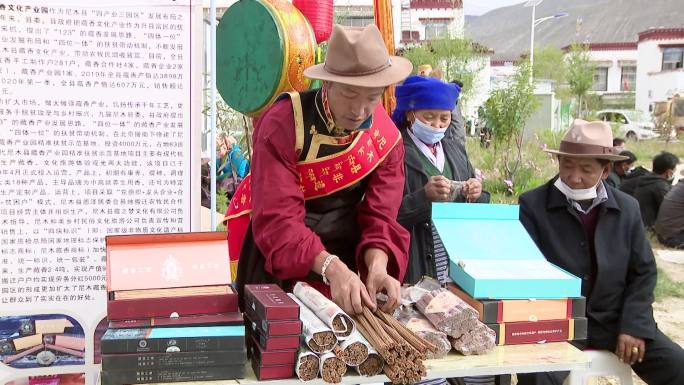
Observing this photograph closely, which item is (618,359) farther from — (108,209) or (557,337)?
(108,209)

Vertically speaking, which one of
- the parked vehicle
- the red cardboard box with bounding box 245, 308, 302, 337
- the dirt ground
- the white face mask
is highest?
the parked vehicle

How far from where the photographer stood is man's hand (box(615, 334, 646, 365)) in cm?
238

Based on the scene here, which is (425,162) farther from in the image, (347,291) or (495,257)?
(347,291)

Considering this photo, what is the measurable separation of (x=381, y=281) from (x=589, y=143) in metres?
1.22

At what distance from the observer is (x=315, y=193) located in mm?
2008

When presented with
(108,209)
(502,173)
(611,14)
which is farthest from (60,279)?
(611,14)

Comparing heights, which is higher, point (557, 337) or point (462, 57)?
point (462, 57)

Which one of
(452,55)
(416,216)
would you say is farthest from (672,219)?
(452,55)

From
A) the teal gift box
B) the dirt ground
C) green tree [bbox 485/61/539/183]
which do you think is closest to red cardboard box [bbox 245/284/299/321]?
the teal gift box

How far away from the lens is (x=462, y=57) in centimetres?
1948

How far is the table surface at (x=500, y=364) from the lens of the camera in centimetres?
155

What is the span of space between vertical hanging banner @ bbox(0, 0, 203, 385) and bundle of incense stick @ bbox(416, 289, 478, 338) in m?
1.12

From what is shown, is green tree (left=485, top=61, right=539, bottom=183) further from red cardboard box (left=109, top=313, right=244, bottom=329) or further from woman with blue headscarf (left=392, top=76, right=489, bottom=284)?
red cardboard box (left=109, top=313, right=244, bottom=329)

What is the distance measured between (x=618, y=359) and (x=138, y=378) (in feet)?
5.79
